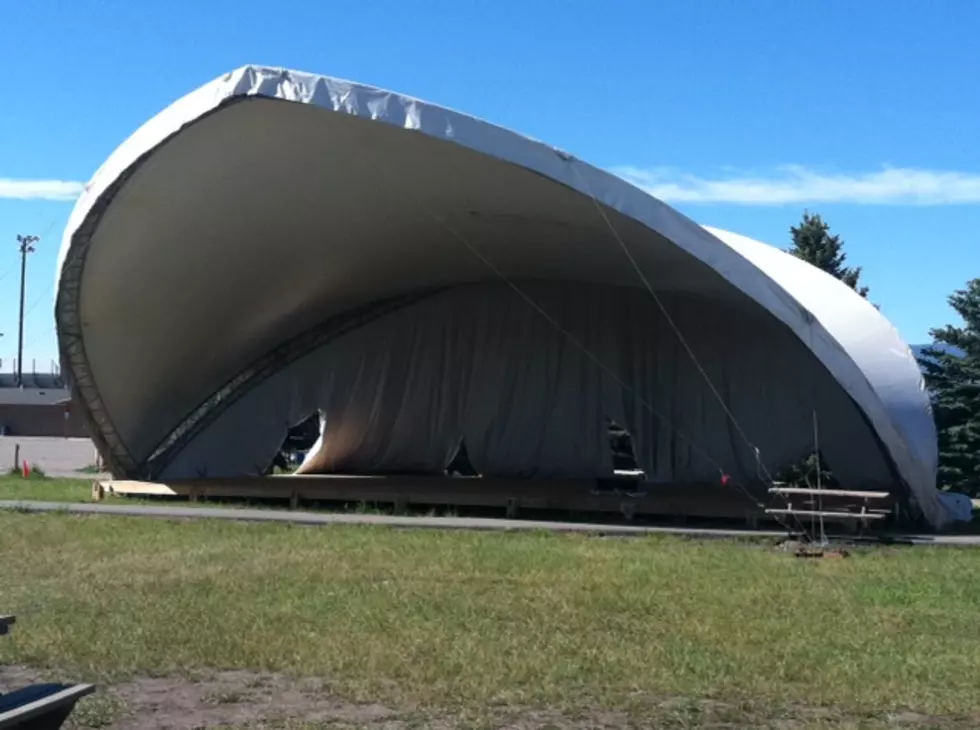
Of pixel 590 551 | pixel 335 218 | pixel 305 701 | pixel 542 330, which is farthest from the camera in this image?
pixel 542 330

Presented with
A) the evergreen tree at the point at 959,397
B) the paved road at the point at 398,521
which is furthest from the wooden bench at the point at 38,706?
the evergreen tree at the point at 959,397

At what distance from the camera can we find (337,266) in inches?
749

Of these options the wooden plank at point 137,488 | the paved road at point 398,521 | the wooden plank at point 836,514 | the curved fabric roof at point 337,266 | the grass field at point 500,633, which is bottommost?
the grass field at point 500,633

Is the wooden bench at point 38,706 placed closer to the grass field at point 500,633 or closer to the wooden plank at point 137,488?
the grass field at point 500,633

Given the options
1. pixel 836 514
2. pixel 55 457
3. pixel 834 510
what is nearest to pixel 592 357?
pixel 834 510

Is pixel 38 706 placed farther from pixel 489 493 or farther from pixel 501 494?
pixel 489 493

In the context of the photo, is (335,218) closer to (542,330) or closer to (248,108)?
(248,108)

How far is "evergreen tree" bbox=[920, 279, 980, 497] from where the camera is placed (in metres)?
23.5

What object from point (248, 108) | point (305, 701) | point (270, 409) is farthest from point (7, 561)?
point (270, 409)

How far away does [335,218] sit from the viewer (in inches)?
650

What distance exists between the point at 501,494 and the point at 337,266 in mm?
4946

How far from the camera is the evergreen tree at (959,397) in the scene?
77.0 ft

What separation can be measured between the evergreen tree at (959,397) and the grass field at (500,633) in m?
12.3

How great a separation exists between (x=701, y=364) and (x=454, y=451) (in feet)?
15.7
